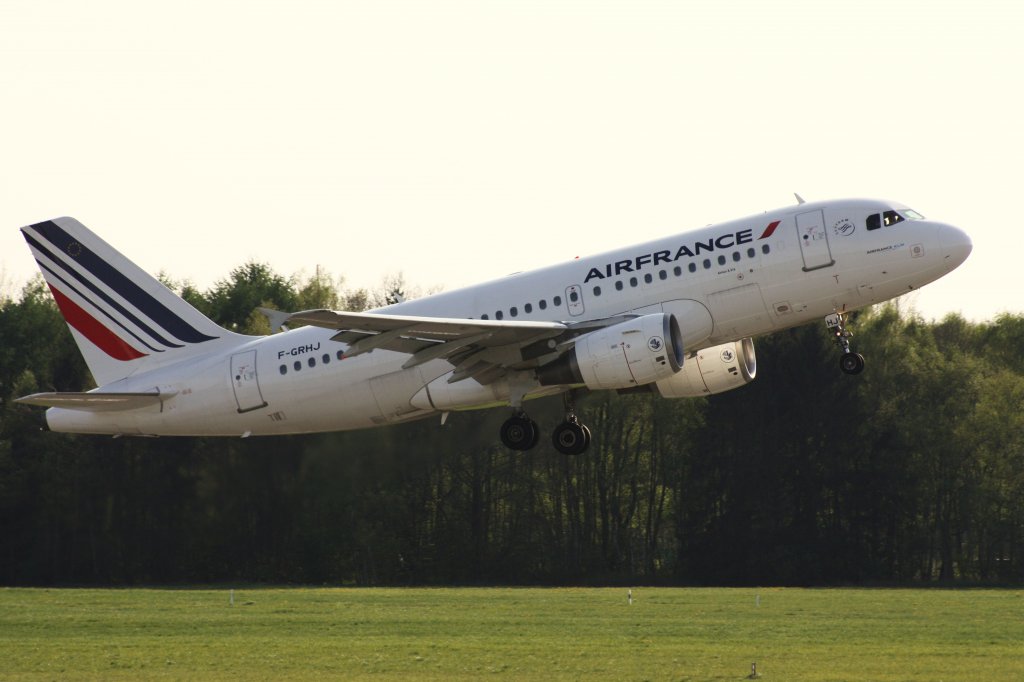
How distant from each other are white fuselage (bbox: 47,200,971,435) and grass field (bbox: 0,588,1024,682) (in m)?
6.52

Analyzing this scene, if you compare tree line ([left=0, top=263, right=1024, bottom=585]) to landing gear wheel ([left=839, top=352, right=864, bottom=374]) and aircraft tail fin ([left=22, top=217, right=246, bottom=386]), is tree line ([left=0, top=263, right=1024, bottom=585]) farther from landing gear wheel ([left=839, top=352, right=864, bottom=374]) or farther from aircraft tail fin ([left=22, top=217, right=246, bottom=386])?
landing gear wheel ([left=839, top=352, right=864, bottom=374])

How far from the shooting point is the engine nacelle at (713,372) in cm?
3906

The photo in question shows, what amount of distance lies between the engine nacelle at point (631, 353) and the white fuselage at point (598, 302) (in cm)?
114

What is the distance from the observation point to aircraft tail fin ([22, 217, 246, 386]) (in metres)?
40.8

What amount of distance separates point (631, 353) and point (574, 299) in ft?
9.00

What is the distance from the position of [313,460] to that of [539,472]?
2617cm

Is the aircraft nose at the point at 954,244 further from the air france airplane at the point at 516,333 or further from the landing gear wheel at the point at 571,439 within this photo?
the landing gear wheel at the point at 571,439

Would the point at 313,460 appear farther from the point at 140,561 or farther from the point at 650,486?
the point at 650,486

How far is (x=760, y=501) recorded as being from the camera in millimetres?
74250

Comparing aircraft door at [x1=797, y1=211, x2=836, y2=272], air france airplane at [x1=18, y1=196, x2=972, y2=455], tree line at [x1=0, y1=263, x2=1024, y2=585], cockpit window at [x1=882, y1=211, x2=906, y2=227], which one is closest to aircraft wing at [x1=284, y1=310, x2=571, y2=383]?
air france airplane at [x1=18, y1=196, x2=972, y2=455]

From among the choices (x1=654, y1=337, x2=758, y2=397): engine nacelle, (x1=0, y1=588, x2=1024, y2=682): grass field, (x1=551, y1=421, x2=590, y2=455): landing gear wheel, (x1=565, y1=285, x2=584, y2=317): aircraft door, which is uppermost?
(x1=565, y1=285, x2=584, y2=317): aircraft door

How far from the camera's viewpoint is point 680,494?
77.1 metres

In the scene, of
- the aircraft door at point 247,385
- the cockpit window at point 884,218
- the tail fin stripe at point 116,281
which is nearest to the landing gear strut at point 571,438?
the aircraft door at point 247,385

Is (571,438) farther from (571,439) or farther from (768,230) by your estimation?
(768,230)
